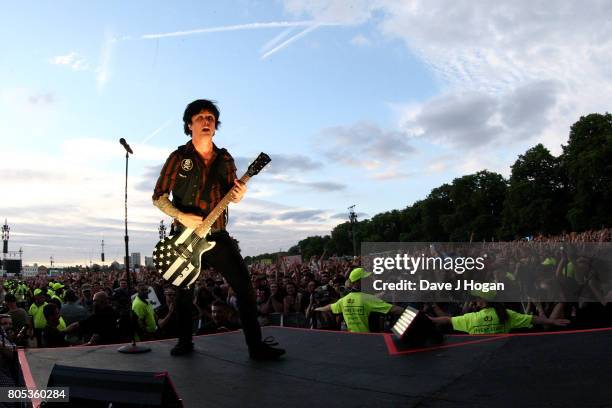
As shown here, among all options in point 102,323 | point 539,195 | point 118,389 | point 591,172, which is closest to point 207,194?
point 118,389

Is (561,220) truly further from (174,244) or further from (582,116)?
(174,244)

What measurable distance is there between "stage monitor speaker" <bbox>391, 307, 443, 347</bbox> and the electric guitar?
1.68 meters

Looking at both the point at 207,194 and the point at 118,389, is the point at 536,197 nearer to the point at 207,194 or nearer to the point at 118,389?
the point at 207,194

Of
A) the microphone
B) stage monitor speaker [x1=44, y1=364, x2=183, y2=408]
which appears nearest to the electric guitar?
the microphone

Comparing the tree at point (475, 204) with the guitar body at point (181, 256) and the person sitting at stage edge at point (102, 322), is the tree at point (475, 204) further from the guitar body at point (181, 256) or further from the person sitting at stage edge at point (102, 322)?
the guitar body at point (181, 256)

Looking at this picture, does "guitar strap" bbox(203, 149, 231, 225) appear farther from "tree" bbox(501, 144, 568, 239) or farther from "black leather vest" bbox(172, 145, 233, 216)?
"tree" bbox(501, 144, 568, 239)

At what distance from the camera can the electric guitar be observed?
4062 millimetres

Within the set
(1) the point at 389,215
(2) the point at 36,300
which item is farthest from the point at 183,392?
(1) the point at 389,215

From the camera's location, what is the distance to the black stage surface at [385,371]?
2711 mm

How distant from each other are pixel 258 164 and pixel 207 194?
523mm

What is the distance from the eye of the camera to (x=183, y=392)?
3.07 metres

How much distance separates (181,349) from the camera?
4.30 m

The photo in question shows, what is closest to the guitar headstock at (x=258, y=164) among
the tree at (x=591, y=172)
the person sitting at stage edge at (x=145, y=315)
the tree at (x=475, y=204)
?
the person sitting at stage edge at (x=145, y=315)

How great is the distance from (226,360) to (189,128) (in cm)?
201
